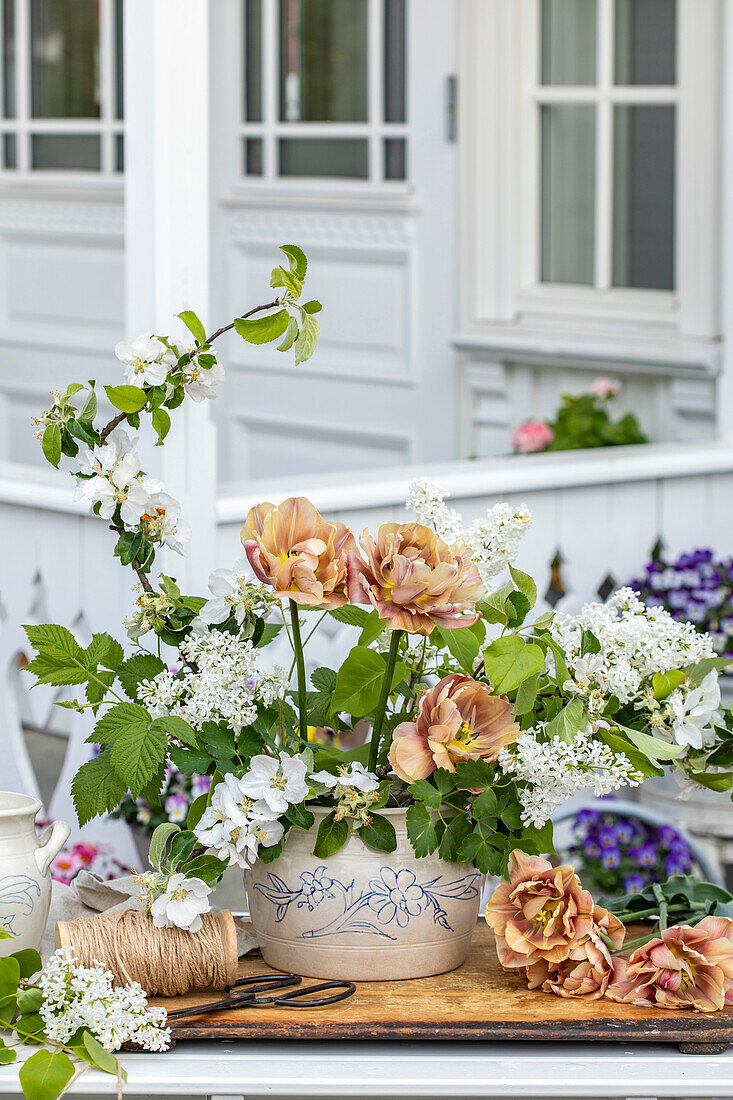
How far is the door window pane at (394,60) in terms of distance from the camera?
15.1ft

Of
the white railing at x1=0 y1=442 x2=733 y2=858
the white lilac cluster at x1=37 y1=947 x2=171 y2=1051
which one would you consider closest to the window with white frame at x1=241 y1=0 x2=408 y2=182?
the white railing at x1=0 y1=442 x2=733 y2=858

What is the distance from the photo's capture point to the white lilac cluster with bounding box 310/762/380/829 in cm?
113

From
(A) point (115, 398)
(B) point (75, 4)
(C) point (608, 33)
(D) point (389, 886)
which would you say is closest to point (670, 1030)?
(D) point (389, 886)

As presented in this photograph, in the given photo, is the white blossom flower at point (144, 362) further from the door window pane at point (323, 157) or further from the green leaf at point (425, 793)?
the door window pane at point (323, 157)

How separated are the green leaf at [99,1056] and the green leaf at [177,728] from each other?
22 centimetres

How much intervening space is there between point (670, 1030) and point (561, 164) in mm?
3621

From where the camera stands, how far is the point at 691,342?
3.94 metres

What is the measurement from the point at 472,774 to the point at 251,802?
17 centimetres

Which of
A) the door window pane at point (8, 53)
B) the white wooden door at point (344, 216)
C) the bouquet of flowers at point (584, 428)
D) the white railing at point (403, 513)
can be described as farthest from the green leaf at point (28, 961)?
the door window pane at point (8, 53)

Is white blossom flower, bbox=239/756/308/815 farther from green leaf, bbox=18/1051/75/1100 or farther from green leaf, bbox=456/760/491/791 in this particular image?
green leaf, bbox=18/1051/75/1100

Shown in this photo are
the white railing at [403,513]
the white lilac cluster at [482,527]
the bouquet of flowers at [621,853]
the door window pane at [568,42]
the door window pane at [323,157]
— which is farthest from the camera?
the door window pane at [323,157]

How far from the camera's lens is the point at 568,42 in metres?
4.30

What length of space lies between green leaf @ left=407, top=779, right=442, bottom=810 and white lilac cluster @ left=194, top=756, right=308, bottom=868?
3.4 inches

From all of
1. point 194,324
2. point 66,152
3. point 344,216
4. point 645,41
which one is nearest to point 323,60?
point 344,216
